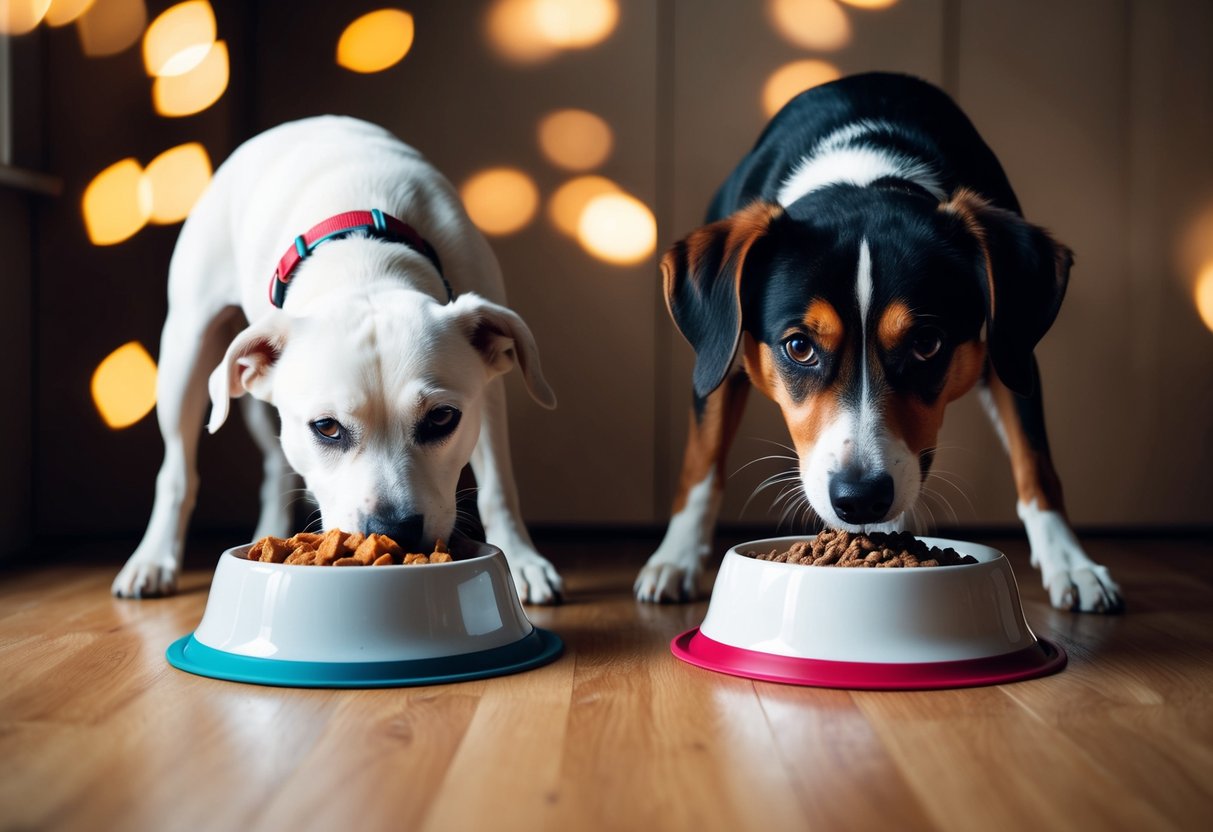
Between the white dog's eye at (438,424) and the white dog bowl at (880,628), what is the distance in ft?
2.01

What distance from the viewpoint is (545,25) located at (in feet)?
11.7

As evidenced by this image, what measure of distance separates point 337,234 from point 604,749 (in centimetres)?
132

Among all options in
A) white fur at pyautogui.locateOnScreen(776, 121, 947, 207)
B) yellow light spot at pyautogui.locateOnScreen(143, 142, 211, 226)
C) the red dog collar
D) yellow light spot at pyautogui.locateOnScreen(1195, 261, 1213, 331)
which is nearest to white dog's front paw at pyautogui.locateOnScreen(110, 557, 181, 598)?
the red dog collar

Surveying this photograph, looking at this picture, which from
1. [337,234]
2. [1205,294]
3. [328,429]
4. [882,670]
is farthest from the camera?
[1205,294]

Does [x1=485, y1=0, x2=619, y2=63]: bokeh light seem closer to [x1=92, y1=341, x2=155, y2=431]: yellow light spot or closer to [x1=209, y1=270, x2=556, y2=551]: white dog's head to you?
[x1=92, y1=341, x2=155, y2=431]: yellow light spot

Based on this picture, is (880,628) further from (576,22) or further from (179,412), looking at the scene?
(576,22)

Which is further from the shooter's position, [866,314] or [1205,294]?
[1205,294]

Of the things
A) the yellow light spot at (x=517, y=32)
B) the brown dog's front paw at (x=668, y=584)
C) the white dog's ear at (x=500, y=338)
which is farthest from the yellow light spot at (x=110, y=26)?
the brown dog's front paw at (x=668, y=584)

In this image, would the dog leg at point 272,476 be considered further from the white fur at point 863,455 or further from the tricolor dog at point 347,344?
the white fur at point 863,455

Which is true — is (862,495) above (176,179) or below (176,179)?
below

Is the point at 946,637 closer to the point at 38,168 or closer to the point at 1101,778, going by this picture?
the point at 1101,778

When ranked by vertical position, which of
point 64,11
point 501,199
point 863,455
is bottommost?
point 863,455

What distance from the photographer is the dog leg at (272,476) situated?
10.1 ft

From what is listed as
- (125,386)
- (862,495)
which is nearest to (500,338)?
(862,495)
